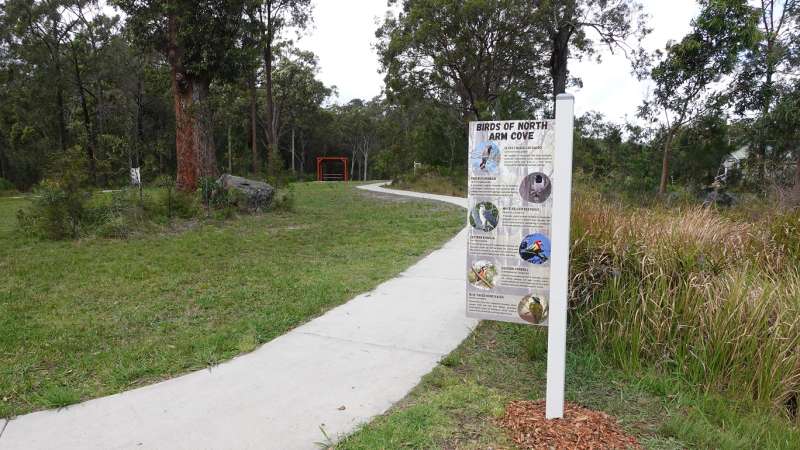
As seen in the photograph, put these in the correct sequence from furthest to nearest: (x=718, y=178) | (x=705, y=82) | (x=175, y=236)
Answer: (x=718, y=178)
(x=705, y=82)
(x=175, y=236)

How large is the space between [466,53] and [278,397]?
69.0 feet

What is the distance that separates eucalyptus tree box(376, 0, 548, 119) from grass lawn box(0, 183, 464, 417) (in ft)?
42.6

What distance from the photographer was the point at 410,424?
2838mm

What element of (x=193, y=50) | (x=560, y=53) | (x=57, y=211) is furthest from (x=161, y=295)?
(x=560, y=53)

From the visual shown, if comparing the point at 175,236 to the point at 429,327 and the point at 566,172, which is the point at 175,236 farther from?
the point at 566,172

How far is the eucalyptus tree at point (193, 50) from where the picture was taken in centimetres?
1200

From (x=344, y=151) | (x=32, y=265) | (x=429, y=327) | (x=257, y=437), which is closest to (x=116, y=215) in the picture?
(x=32, y=265)

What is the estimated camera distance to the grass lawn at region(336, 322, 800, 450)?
274cm

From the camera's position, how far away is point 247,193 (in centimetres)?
1309

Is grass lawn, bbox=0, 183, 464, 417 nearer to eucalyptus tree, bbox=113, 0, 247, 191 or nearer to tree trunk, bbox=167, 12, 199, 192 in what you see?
tree trunk, bbox=167, 12, 199, 192

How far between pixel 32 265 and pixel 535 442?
744 cm

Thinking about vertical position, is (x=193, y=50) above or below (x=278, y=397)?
above

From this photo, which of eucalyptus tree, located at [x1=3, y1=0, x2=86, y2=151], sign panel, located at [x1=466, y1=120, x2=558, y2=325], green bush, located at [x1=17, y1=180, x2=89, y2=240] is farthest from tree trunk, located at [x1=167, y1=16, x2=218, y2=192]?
eucalyptus tree, located at [x1=3, y1=0, x2=86, y2=151]

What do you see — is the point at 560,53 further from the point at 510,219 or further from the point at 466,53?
the point at 510,219
